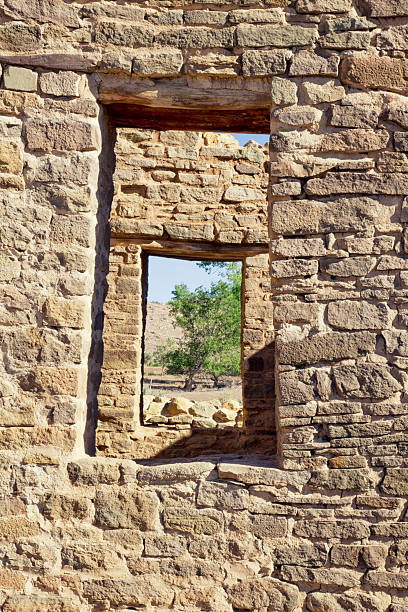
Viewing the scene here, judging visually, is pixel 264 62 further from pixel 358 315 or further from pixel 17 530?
pixel 17 530

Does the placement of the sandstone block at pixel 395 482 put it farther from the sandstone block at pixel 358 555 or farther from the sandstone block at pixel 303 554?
the sandstone block at pixel 303 554

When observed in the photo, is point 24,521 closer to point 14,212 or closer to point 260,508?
point 260,508

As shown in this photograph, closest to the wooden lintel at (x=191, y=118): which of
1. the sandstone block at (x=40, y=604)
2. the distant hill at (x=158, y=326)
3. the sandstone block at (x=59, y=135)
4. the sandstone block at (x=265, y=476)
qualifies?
the sandstone block at (x=59, y=135)

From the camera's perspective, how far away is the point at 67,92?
281 cm

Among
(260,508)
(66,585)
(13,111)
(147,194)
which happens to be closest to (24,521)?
(66,585)

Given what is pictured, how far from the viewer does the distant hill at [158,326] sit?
26219 mm

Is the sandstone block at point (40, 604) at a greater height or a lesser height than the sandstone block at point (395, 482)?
lesser

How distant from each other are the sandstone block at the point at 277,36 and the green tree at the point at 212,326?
10.5 metres

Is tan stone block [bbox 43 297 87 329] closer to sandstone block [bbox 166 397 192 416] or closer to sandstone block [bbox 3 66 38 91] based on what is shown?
sandstone block [bbox 3 66 38 91]

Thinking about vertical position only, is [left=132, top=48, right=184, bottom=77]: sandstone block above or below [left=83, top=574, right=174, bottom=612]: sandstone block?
above

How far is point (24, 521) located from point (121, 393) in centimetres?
275

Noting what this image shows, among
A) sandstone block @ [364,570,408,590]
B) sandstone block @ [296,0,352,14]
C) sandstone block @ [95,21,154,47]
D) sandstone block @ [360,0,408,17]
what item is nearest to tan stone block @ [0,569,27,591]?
sandstone block @ [364,570,408,590]

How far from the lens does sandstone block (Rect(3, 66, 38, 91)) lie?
9.24ft

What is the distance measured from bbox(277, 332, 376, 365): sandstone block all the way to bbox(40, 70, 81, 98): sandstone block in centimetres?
175
